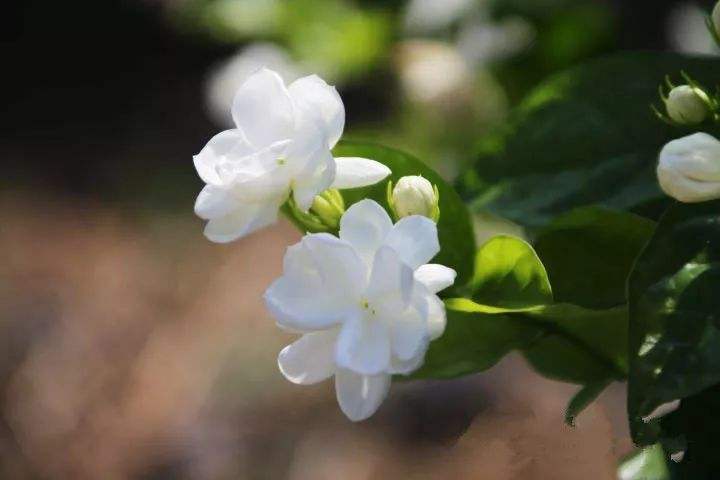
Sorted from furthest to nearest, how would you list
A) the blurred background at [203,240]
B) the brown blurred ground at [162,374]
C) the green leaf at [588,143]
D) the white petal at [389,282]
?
the brown blurred ground at [162,374] → the blurred background at [203,240] → the green leaf at [588,143] → the white petal at [389,282]

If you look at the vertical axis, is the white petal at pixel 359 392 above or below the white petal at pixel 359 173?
below

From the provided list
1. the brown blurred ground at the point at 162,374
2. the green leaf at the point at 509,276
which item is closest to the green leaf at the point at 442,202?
the green leaf at the point at 509,276

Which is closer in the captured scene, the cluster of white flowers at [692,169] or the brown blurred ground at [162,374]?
the cluster of white flowers at [692,169]

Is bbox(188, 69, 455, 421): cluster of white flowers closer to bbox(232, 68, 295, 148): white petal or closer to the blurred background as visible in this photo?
bbox(232, 68, 295, 148): white petal

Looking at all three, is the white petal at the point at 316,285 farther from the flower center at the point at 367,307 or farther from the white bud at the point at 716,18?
the white bud at the point at 716,18

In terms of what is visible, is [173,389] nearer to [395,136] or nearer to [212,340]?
[212,340]

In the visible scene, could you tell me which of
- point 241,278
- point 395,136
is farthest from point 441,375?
point 241,278

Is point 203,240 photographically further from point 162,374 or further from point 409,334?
point 409,334

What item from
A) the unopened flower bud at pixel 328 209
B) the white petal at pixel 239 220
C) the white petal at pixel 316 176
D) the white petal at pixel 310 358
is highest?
the white petal at pixel 316 176

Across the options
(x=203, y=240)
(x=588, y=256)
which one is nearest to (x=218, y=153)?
(x=588, y=256)
